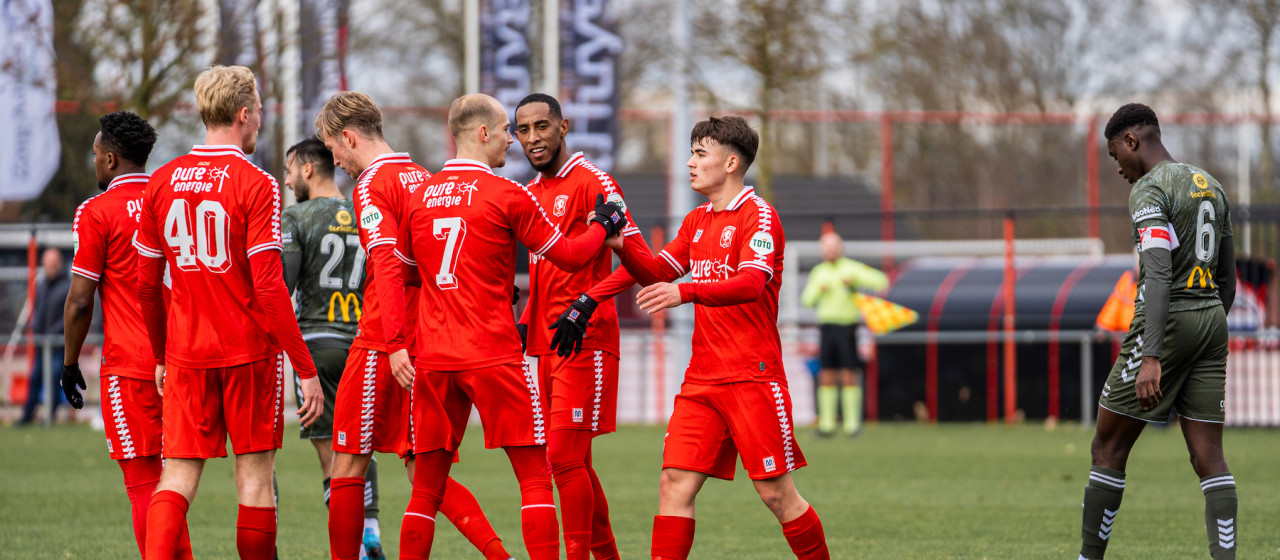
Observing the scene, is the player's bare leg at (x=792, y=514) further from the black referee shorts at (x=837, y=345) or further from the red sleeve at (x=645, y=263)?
the black referee shorts at (x=837, y=345)

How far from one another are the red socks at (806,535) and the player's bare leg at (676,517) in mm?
404

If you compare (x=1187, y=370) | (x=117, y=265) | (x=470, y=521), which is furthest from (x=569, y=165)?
(x=1187, y=370)

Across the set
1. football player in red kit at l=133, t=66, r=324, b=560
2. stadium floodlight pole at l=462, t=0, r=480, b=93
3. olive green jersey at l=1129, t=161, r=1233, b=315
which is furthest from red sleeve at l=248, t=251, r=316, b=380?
stadium floodlight pole at l=462, t=0, r=480, b=93

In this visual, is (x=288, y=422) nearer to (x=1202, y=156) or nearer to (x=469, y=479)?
(x=469, y=479)

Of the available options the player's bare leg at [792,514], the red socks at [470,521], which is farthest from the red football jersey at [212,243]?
the player's bare leg at [792,514]

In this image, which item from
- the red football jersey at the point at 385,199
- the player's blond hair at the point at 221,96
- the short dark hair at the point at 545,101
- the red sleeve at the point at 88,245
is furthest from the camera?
the short dark hair at the point at 545,101

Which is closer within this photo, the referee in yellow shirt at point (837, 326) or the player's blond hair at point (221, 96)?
the player's blond hair at point (221, 96)

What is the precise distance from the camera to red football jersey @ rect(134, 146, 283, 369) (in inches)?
209

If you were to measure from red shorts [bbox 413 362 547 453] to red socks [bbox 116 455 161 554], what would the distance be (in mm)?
1357

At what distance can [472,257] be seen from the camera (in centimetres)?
529

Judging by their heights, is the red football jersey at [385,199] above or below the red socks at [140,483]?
above

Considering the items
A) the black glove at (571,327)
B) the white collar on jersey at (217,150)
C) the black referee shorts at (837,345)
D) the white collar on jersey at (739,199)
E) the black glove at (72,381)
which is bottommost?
the black referee shorts at (837,345)

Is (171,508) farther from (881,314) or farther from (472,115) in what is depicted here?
(881,314)

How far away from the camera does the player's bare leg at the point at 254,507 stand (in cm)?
538
